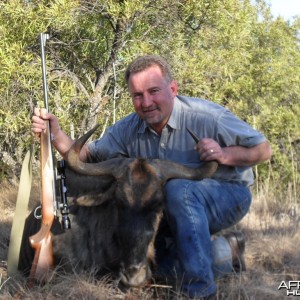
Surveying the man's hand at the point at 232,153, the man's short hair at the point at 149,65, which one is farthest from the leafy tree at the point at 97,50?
the man's hand at the point at 232,153

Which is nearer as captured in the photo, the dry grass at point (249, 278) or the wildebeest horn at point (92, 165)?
the dry grass at point (249, 278)

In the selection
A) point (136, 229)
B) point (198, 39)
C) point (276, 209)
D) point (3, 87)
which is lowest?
point (276, 209)

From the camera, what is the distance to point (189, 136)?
4879mm

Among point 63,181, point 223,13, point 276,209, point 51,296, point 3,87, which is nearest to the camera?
point 51,296

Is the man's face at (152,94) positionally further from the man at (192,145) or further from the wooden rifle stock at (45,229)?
the wooden rifle stock at (45,229)

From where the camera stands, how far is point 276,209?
7281 millimetres

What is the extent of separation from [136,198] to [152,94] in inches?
38.5

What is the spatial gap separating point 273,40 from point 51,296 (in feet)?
51.9

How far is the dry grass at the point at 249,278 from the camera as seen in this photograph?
411 cm

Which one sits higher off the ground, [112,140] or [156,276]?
[112,140]

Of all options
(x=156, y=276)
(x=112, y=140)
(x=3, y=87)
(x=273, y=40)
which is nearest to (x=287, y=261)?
(x=156, y=276)

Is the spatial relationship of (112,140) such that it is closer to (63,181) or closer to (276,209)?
(63,181)

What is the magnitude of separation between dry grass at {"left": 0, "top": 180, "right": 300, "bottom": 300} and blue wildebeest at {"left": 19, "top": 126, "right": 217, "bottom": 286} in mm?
185

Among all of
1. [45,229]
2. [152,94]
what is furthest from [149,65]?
[45,229]
